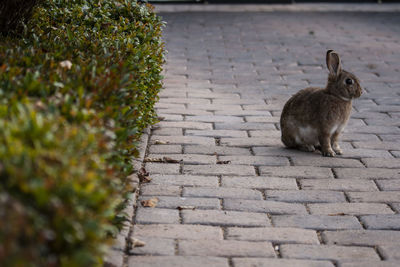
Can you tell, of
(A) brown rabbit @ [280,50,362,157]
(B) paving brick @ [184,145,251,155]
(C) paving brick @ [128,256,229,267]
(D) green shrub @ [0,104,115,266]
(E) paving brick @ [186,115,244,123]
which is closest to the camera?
(D) green shrub @ [0,104,115,266]

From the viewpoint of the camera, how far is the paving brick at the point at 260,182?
19.3ft

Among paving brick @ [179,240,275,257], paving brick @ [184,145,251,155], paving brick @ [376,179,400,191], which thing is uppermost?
paving brick @ [179,240,275,257]

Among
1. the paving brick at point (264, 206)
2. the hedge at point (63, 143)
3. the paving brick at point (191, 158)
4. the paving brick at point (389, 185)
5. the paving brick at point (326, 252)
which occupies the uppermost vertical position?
the hedge at point (63, 143)

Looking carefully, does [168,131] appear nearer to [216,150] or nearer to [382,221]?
[216,150]

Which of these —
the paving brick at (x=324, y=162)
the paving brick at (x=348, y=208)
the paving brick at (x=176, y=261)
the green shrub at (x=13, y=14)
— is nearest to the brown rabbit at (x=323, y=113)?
the paving brick at (x=324, y=162)

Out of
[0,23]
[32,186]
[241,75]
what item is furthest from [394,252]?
[241,75]

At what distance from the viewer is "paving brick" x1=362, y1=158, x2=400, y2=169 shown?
21.3 ft

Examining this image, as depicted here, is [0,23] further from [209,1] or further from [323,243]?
[209,1]

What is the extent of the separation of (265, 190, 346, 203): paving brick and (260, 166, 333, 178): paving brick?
16.7 inches

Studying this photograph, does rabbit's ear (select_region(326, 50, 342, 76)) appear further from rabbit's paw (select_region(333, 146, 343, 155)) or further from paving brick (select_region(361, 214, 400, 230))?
paving brick (select_region(361, 214, 400, 230))

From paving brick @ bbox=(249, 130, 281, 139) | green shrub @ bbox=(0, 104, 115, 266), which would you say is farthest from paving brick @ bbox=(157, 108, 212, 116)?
green shrub @ bbox=(0, 104, 115, 266)

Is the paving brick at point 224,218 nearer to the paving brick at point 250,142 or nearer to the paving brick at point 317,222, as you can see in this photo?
the paving brick at point 317,222

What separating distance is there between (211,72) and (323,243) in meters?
6.33

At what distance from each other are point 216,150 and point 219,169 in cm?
60
